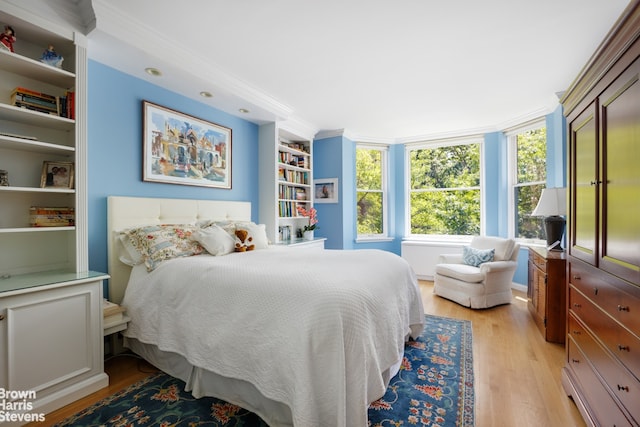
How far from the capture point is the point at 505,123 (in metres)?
4.43

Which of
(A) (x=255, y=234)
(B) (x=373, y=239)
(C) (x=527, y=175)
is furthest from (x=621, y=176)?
(B) (x=373, y=239)

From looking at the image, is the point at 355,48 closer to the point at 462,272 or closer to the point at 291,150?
the point at 291,150

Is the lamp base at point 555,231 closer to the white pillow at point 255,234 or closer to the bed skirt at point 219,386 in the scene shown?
the bed skirt at point 219,386

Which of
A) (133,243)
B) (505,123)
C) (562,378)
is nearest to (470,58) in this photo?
(505,123)

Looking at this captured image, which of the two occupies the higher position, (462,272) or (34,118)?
(34,118)

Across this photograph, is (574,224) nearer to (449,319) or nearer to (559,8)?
(559,8)

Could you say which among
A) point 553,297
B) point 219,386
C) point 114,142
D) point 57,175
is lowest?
point 219,386

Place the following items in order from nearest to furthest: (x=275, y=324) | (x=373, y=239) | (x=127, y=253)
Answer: (x=275, y=324), (x=127, y=253), (x=373, y=239)

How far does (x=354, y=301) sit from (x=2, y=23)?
9.02ft

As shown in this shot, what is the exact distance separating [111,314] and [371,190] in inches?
170

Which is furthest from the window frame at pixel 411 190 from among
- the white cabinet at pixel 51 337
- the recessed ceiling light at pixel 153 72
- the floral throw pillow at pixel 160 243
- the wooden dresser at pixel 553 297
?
the white cabinet at pixel 51 337

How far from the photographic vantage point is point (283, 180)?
427 cm

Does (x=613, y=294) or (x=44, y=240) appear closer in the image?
(x=613, y=294)

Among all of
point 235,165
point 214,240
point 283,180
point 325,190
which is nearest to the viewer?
point 214,240
